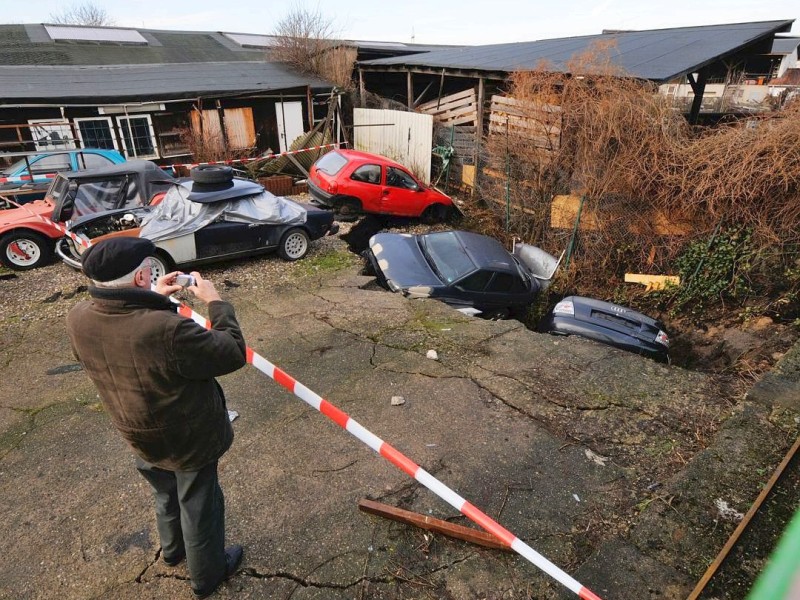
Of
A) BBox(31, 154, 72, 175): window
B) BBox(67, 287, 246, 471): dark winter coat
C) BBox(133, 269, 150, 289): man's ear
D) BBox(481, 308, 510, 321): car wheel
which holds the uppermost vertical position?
BBox(133, 269, 150, 289): man's ear

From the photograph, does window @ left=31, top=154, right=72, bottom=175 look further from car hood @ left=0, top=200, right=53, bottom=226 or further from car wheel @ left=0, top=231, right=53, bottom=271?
car wheel @ left=0, top=231, right=53, bottom=271

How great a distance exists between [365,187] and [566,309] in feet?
18.1

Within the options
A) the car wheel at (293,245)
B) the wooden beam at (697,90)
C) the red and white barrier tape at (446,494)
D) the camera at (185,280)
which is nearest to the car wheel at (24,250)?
the car wheel at (293,245)

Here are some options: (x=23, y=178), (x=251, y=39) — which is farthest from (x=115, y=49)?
(x=23, y=178)

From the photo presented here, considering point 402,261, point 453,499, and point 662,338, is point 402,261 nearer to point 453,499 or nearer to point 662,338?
point 662,338

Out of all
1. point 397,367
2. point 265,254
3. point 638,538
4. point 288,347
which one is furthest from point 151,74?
point 638,538

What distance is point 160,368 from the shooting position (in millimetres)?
2275

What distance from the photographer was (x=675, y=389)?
5254 millimetres

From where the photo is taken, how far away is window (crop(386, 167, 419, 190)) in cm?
1105

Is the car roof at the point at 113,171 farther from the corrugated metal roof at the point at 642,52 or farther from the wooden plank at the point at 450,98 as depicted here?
the wooden plank at the point at 450,98

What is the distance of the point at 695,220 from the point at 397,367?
228 inches

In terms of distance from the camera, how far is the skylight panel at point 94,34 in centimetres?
1850

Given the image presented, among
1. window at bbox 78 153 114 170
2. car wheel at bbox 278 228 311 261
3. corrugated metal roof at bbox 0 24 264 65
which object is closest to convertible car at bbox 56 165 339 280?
car wheel at bbox 278 228 311 261

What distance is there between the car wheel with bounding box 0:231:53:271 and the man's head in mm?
7353
